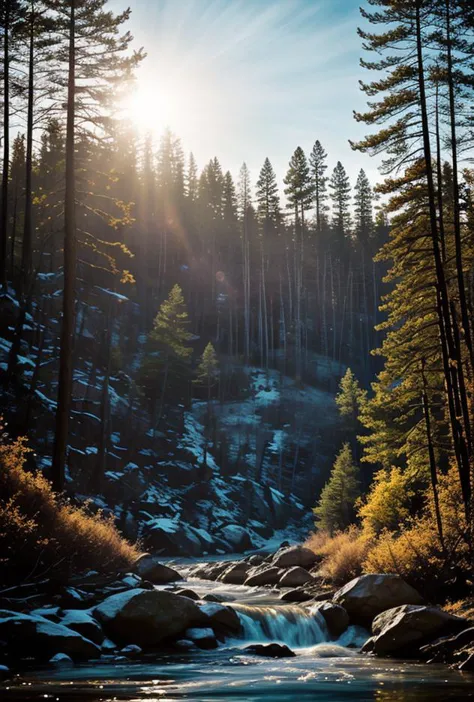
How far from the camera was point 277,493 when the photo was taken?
155ft

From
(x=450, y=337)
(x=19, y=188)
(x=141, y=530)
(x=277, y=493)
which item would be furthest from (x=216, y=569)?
(x=19, y=188)

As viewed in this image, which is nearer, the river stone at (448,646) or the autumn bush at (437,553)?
the river stone at (448,646)

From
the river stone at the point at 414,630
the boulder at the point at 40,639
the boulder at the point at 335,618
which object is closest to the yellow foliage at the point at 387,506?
the boulder at the point at 335,618

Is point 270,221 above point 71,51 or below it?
above

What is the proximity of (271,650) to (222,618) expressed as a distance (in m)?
1.52

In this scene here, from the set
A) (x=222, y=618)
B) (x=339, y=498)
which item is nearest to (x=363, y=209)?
(x=339, y=498)

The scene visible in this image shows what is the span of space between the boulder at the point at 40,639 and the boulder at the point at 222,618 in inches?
138

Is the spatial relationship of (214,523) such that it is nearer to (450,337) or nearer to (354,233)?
(450,337)

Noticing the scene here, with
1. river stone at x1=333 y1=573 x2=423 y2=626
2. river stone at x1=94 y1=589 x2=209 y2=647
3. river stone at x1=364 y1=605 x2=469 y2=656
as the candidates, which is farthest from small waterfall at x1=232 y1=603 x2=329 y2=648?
river stone at x1=364 y1=605 x2=469 y2=656

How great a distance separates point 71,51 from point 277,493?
3647 cm

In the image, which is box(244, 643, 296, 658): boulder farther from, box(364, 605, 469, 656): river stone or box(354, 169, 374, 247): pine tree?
box(354, 169, 374, 247): pine tree

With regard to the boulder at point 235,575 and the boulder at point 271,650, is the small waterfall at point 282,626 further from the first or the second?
the boulder at point 235,575

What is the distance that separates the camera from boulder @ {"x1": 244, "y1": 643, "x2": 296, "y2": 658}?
12305 millimetres

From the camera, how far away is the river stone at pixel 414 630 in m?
11.9
